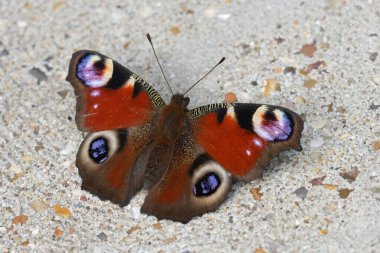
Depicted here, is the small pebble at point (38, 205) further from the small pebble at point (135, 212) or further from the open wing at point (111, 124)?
the small pebble at point (135, 212)

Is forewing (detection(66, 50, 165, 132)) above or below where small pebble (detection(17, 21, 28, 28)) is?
above

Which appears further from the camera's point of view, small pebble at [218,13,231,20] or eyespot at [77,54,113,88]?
small pebble at [218,13,231,20]

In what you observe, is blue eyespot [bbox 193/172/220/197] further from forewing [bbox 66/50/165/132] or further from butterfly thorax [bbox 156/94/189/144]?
forewing [bbox 66/50/165/132]

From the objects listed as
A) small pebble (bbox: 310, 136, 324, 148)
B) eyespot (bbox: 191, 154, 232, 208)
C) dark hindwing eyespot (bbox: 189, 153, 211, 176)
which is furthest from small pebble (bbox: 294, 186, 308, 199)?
dark hindwing eyespot (bbox: 189, 153, 211, 176)

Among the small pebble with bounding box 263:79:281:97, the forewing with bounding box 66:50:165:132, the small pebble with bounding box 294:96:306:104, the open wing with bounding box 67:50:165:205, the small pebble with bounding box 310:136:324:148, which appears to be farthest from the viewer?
the small pebble with bounding box 263:79:281:97

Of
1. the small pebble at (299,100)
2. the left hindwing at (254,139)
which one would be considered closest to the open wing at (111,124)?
the left hindwing at (254,139)

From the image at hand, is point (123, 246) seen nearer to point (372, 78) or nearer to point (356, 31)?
point (372, 78)

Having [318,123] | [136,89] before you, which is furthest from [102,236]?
[318,123]
